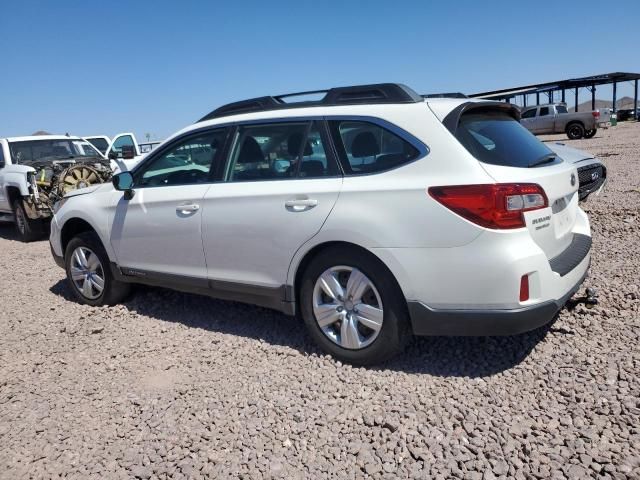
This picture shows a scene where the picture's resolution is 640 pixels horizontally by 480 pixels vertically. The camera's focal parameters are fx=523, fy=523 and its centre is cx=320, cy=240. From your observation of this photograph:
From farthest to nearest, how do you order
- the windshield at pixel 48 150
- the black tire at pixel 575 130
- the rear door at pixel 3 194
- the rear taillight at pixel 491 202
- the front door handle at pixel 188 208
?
the black tire at pixel 575 130, the windshield at pixel 48 150, the rear door at pixel 3 194, the front door handle at pixel 188 208, the rear taillight at pixel 491 202

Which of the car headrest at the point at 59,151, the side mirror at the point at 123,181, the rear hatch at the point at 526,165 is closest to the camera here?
the rear hatch at the point at 526,165

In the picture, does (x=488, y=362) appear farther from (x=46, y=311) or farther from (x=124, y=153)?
(x=124, y=153)

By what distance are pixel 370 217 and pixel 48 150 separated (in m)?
9.41

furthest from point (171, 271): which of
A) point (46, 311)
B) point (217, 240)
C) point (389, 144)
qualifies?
point (389, 144)

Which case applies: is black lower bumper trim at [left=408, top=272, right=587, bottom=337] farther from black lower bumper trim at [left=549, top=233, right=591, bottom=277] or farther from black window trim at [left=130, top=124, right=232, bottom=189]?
black window trim at [left=130, top=124, right=232, bottom=189]

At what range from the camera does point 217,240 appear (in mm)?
3924

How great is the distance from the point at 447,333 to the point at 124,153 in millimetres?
10410

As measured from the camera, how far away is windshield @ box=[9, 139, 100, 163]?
10.1m

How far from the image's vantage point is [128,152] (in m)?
11.9

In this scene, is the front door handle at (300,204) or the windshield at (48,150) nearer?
the front door handle at (300,204)

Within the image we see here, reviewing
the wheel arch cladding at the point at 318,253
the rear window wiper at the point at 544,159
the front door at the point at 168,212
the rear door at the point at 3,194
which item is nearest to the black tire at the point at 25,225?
the rear door at the point at 3,194

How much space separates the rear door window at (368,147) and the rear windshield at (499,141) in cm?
34

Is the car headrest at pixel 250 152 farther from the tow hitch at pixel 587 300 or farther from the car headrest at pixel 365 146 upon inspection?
the tow hitch at pixel 587 300

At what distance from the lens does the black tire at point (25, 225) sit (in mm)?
9242
